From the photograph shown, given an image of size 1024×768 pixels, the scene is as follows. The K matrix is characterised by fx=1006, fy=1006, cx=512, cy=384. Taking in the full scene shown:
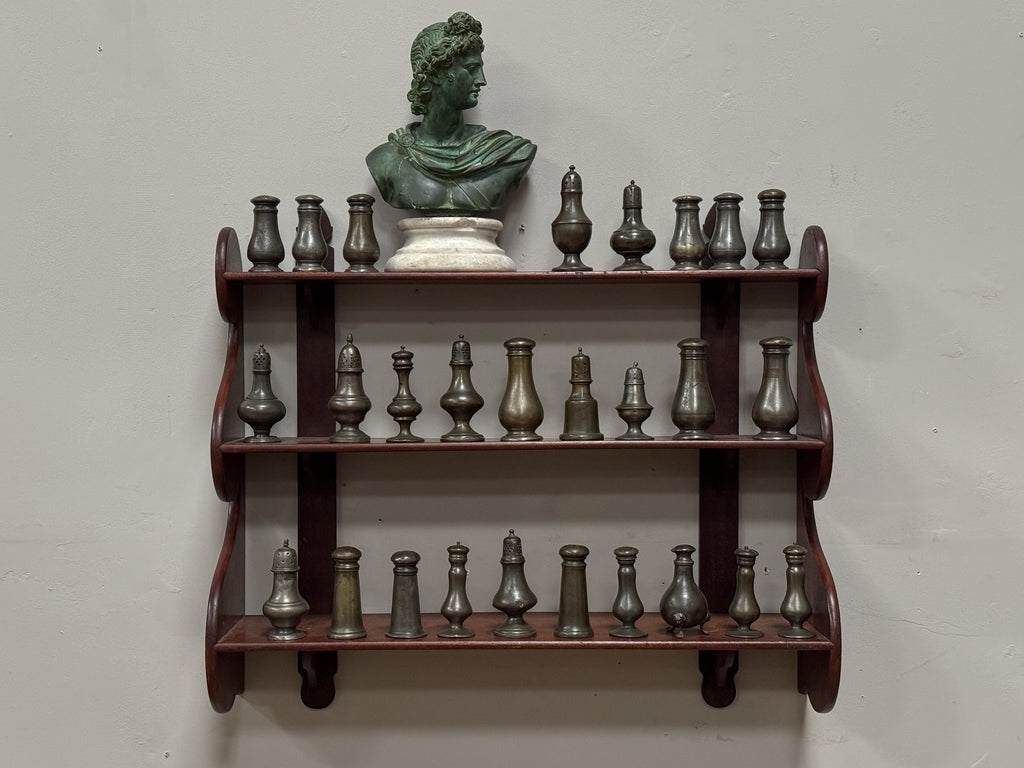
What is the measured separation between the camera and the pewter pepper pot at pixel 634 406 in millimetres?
1814

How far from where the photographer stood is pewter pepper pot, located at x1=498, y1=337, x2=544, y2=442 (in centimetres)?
181

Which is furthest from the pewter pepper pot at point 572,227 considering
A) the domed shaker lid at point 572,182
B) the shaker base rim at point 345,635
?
the shaker base rim at point 345,635

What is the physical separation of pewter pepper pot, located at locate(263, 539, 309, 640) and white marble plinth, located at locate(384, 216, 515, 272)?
0.56 metres

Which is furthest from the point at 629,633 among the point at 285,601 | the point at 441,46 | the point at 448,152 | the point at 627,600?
the point at 441,46

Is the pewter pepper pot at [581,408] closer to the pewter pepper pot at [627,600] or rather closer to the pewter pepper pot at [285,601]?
the pewter pepper pot at [627,600]

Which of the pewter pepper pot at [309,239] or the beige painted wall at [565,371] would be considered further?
the beige painted wall at [565,371]

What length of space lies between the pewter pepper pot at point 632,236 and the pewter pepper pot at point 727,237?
116 millimetres

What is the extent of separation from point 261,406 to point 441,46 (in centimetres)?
71

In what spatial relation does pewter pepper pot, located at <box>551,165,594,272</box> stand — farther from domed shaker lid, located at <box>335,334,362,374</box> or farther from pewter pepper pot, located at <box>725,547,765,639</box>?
pewter pepper pot, located at <box>725,547,765,639</box>

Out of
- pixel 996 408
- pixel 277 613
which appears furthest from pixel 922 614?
pixel 277 613

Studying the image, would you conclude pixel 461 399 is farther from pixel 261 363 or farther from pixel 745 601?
pixel 745 601

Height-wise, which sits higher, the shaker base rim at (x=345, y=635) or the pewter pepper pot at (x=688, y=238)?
the pewter pepper pot at (x=688, y=238)

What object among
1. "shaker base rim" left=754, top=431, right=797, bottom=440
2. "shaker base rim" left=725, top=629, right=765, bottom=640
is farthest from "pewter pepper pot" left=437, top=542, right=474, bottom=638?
"shaker base rim" left=754, top=431, right=797, bottom=440

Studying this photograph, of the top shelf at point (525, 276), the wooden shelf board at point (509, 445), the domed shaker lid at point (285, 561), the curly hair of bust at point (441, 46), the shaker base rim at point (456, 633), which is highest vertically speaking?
the curly hair of bust at point (441, 46)
